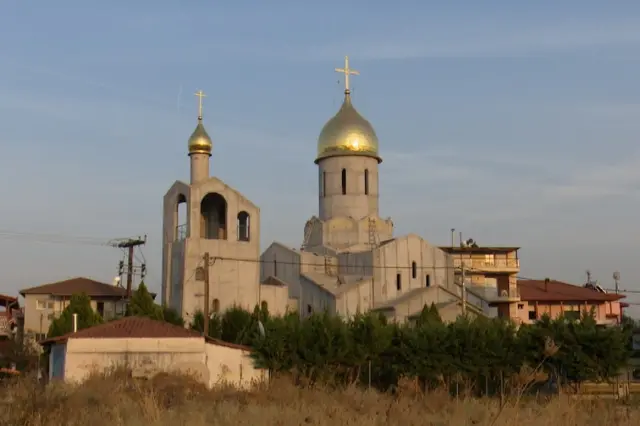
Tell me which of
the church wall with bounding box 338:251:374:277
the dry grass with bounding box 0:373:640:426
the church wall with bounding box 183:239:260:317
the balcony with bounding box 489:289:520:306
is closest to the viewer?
the dry grass with bounding box 0:373:640:426

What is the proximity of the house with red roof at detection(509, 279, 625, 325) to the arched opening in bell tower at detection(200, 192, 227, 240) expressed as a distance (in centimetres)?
2128

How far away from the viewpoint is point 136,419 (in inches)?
464

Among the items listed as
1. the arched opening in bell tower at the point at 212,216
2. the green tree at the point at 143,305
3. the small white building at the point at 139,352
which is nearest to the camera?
the small white building at the point at 139,352

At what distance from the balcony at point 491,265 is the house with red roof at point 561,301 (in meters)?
2.59

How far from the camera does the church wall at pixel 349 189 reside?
46406 millimetres

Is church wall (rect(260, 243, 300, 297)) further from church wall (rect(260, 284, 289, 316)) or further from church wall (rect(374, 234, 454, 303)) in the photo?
church wall (rect(374, 234, 454, 303))

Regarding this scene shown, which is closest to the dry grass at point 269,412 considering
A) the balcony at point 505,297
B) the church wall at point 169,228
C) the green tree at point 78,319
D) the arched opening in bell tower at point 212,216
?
the green tree at point 78,319

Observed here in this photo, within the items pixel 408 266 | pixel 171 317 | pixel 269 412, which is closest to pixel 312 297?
pixel 408 266

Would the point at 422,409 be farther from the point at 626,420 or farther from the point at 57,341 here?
the point at 57,341

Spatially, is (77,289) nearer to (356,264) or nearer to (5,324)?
(5,324)

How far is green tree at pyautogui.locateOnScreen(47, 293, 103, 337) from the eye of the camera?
37.8m

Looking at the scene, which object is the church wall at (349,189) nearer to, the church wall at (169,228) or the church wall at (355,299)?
the church wall at (355,299)

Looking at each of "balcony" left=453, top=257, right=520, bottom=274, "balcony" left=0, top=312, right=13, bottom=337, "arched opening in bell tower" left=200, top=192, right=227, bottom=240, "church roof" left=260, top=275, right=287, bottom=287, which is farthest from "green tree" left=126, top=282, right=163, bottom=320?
"balcony" left=453, top=257, right=520, bottom=274

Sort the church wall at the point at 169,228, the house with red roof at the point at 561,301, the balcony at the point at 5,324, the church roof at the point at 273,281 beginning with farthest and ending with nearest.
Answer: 1. the house with red roof at the point at 561,301
2. the balcony at the point at 5,324
3. the church roof at the point at 273,281
4. the church wall at the point at 169,228
